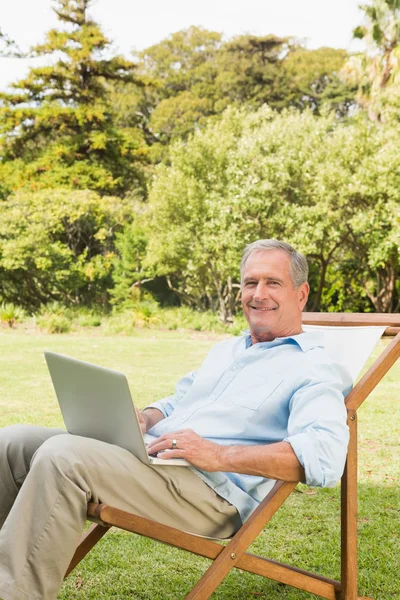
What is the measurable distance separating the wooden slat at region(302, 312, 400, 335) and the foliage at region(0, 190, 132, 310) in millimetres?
14572

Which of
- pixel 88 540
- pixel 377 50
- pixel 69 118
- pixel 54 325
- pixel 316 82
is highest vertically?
pixel 316 82

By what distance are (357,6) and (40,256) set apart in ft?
31.5

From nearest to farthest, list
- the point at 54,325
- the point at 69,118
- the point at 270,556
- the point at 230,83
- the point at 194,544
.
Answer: the point at 194,544 → the point at 270,556 → the point at 54,325 → the point at 69,118 → the point at 230,83

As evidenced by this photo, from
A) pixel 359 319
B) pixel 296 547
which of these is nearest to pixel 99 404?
pixel 359 319

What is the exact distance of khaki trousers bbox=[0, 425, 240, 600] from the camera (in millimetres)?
1979

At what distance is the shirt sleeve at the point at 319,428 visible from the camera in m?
2.17

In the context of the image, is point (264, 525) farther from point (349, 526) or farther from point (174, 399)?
point (174, 399)

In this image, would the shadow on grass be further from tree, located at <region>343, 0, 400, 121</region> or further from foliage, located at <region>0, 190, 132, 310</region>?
foliage, located at <region>0, 190, 132, 310</region>

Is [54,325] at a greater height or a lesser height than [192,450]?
lesser

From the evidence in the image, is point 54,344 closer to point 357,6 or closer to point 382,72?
point 382,72

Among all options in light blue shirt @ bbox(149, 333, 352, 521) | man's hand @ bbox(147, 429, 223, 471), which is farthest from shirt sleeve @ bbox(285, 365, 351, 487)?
man's hand @ bbox(147, 429, 223, 471)

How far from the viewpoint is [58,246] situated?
59.2 ft

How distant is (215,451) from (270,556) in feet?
4.31

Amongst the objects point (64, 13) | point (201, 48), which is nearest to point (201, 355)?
point (64, 13)
